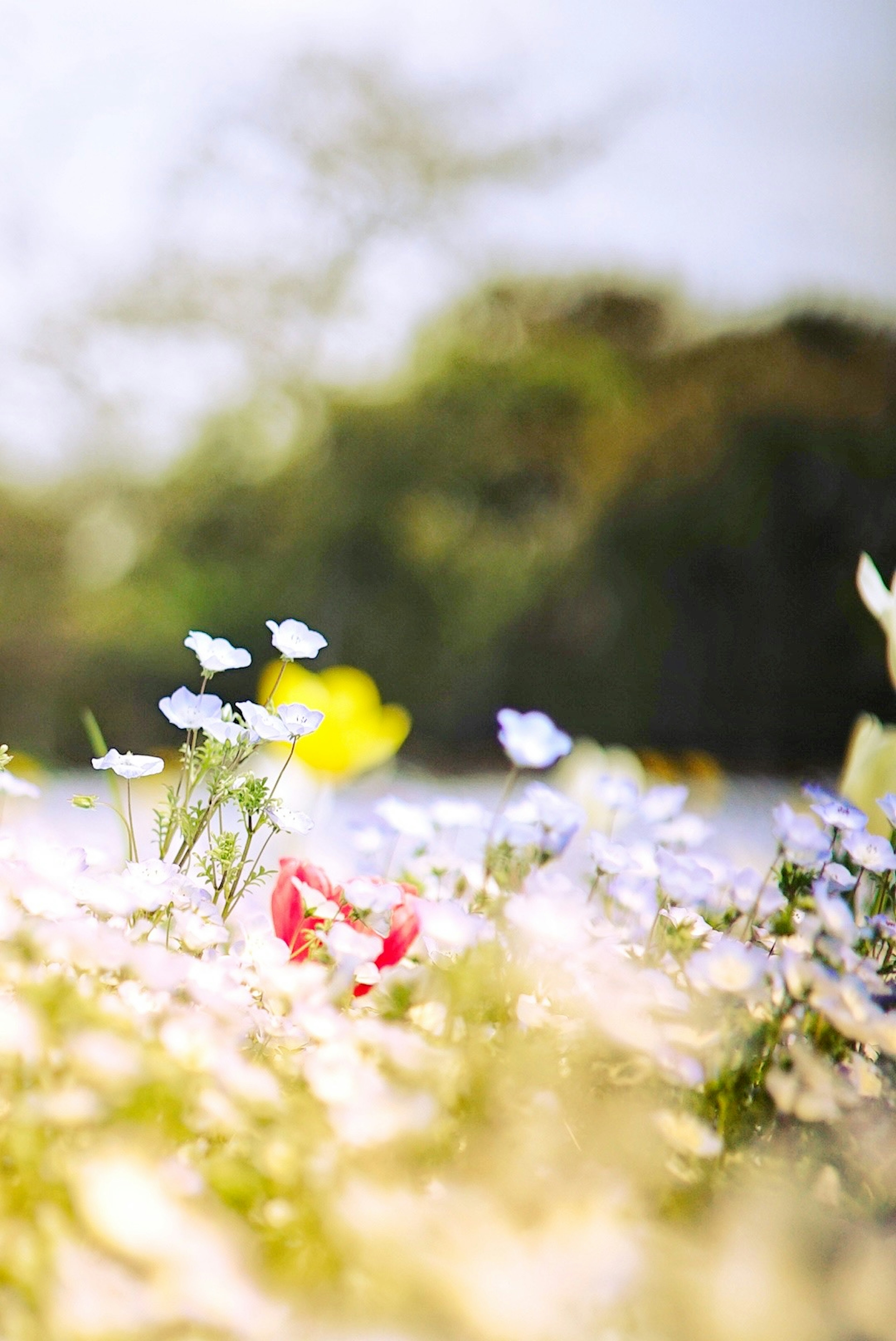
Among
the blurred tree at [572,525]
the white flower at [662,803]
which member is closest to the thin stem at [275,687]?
the white flower at [662,803]

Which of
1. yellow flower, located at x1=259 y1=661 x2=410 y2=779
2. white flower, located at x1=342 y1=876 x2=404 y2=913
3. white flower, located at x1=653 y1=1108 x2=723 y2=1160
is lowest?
white flower, located at x1=653 y1=1108 x2=723 y2=1160

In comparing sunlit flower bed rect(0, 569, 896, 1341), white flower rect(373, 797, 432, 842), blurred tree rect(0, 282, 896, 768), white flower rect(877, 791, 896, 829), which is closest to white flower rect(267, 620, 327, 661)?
sunlit flower bed rect(0, 569, 896, 1341)

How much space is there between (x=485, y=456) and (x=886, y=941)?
277cm

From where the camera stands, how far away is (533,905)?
0.45 meters

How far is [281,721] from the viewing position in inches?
20.8

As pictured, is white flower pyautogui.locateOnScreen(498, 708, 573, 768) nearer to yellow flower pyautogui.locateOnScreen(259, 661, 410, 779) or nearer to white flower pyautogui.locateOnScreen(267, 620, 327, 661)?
white flower pyautogui.locateOnScreen(267, 620, 327, 661)

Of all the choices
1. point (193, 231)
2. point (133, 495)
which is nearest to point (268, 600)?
point (133, 495)

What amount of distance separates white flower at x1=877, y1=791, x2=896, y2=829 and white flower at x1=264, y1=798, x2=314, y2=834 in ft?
1.07

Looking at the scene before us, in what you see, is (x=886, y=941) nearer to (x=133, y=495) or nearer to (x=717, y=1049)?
(x=717, y=1049)

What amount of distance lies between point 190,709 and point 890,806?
41 cm

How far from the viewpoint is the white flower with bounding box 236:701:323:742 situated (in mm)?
508

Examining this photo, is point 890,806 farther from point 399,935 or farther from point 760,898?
point 399,935

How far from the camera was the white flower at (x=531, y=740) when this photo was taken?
575mm

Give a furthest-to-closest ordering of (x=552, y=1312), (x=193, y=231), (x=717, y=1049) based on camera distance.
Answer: (x=193, y=231), (x=717, y=1049), (x=552, y=1312)
